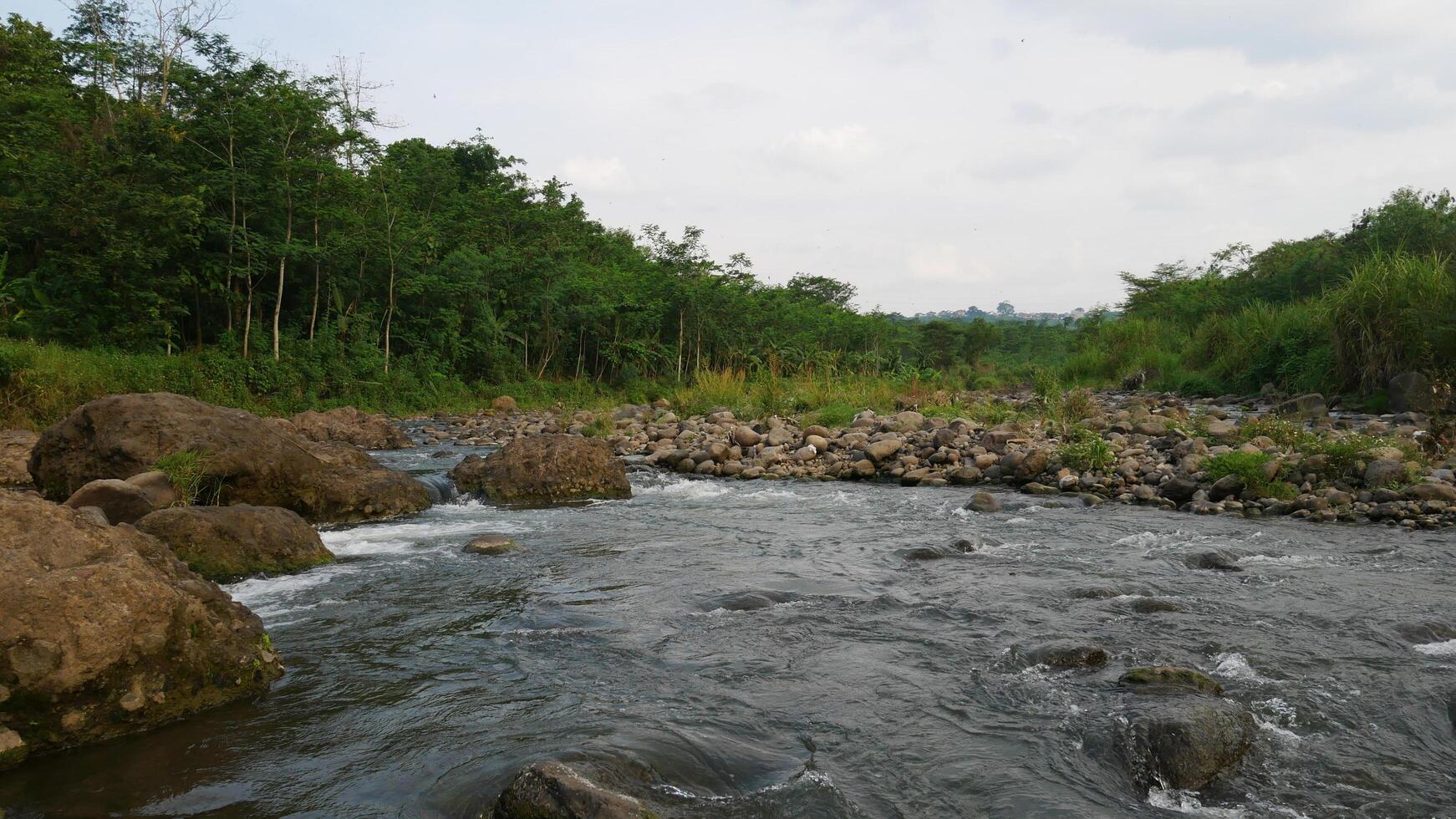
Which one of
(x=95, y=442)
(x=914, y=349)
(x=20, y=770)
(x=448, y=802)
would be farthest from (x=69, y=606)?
(x=914, y=349)

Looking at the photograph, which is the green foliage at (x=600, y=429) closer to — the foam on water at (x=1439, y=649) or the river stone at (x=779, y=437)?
the river stone at (x=779, y=437)

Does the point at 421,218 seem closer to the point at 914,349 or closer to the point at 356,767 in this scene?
the point at 356,767

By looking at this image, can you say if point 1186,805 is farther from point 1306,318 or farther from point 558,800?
point 1306,318

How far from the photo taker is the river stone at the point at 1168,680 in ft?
12.2

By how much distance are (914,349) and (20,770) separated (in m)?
41.0

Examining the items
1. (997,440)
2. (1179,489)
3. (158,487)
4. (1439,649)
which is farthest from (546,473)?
(1439,649)

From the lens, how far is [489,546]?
22.4 feet

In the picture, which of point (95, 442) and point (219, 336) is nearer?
point (95, 442)

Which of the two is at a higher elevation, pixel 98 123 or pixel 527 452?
pixel 98 123

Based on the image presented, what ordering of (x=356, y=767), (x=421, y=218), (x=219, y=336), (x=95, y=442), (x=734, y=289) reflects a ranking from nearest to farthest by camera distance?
(x=356, y=767)
(x=95, y=442)
(x=219, y=336)
(x=421, y=218)
(x=734, y=289)

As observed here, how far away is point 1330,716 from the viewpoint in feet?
11.7

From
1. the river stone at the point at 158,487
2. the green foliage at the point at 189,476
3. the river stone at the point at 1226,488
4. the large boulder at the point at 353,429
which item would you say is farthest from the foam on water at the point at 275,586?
the large boulder at the point at 353,429

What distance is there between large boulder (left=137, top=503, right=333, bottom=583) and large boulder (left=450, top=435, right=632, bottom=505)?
3.34 m

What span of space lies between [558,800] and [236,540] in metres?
4.16
